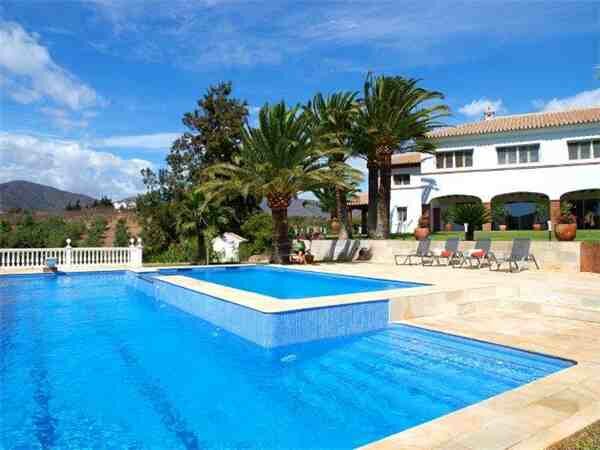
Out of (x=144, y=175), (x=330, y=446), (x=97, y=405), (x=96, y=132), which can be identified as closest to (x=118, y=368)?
(x=97, y=405)

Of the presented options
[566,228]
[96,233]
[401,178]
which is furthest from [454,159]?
[96,233]

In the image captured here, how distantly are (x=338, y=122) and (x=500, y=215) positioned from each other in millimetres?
14091

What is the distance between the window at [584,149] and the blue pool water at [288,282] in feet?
72.8

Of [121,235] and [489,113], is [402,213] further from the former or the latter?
[121,235]

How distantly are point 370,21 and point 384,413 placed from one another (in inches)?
568

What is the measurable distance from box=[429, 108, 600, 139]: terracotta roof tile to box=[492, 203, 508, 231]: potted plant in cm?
535

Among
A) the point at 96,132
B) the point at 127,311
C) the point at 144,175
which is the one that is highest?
the point at 96,132

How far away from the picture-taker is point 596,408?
418cm

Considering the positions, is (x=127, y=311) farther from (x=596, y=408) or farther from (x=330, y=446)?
(x=596, y=408)

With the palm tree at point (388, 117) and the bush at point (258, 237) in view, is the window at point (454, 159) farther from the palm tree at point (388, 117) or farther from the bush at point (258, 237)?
the bush at point (258, 237)

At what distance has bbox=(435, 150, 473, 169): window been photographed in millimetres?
32312

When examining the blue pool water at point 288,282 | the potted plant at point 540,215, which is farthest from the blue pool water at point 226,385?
the potted plant at point 540,215

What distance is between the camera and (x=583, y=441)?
11.3 feet

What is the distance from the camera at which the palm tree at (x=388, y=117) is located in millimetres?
22875
